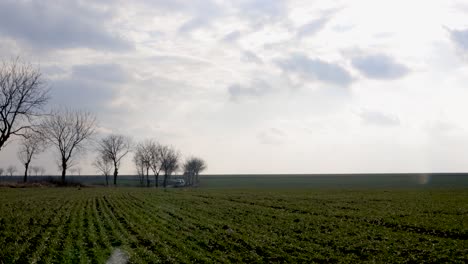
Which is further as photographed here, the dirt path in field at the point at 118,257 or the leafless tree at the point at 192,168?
the leafless tree at the point at 192,168

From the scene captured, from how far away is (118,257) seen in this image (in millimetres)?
16375

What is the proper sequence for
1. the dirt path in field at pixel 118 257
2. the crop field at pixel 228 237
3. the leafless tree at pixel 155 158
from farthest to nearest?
the leafless tree at pixel 155 158
the crop field at pixel 228 237
the dirt path in field at pixel 118 257

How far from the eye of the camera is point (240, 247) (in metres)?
18.9

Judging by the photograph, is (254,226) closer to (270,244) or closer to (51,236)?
(270,244)

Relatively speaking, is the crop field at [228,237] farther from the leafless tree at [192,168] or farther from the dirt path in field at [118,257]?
the leafless tree at [192,168]

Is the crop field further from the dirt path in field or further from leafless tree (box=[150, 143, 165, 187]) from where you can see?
leafless tree (box=[150, 143, 165, 187])

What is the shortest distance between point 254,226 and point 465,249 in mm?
12135

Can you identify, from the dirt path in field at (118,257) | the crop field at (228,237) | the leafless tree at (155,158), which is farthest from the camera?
the leafless tree at (155,158)

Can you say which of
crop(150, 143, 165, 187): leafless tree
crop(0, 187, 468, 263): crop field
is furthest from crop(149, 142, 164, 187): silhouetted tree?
crop(0, 187, 468, 263): crop field

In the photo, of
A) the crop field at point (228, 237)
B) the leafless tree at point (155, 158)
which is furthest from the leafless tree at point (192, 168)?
the crop field at point (228, 237)

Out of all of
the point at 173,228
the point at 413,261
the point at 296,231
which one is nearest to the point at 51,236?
the point at 173,228

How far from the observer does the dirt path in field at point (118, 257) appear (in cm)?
1565

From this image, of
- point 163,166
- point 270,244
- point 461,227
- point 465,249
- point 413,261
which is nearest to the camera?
point 413,261

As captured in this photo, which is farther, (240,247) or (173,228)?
(173,228)
